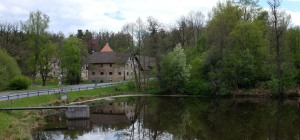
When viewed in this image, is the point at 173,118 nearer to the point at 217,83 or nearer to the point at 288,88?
the point at 217,83

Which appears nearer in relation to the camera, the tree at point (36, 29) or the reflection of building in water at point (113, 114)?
the reflection of building in water at point (113, 114)

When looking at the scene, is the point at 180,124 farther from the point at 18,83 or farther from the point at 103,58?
the point at 103,58

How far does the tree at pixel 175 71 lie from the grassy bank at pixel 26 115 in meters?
10.4

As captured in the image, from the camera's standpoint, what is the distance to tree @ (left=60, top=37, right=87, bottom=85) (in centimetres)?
7181

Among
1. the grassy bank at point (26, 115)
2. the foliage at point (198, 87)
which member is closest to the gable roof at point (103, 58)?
the grassy bank at point (26, 115)

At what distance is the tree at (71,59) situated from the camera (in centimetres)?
7181

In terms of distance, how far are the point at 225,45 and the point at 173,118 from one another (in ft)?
98.9

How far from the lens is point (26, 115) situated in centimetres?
3366

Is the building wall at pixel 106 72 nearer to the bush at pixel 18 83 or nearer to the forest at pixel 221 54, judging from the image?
the forest at pixel 221 54

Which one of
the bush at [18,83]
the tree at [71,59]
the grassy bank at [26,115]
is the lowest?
the grassy bank at [26,115]

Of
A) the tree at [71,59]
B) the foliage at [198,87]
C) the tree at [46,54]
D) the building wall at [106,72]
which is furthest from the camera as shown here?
the building wall at [106,72]

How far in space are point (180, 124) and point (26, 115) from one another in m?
14.4

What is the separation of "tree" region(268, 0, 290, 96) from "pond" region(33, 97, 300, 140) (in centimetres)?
1287

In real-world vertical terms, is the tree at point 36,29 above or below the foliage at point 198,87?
above
